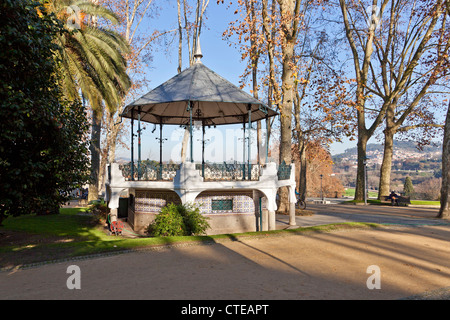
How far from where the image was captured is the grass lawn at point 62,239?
30.3 feet

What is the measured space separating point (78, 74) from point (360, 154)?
2524cm

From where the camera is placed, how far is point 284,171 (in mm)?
16672

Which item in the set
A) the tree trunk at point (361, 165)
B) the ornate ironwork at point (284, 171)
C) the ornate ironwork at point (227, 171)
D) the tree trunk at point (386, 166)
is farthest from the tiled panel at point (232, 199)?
the tree trunk at point (386, 166)

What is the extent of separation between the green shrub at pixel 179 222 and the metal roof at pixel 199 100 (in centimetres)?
444

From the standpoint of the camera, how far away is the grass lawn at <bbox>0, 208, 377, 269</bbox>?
9223mm

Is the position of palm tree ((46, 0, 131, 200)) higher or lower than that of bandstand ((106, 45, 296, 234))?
higher

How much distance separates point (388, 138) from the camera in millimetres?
31344

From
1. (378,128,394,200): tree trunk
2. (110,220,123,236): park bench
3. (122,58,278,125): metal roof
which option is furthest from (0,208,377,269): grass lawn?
(378,128,394,200): tree trunk

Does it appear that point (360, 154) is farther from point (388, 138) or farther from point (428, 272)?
point (428, 272)

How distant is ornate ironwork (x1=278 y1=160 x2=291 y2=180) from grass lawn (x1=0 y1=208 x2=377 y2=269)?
363 cm

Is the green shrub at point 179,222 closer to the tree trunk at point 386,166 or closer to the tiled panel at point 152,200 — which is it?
the tiled panel at point 152,200

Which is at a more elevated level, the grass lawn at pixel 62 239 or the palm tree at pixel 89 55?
the palm tree at pixel 89 55

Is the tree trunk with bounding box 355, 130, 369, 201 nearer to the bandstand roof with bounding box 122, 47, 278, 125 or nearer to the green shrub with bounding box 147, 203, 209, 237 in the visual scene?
the bandstand roof with bounding box 122, 47, 278, 125

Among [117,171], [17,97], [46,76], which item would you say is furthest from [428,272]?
[117,171]
